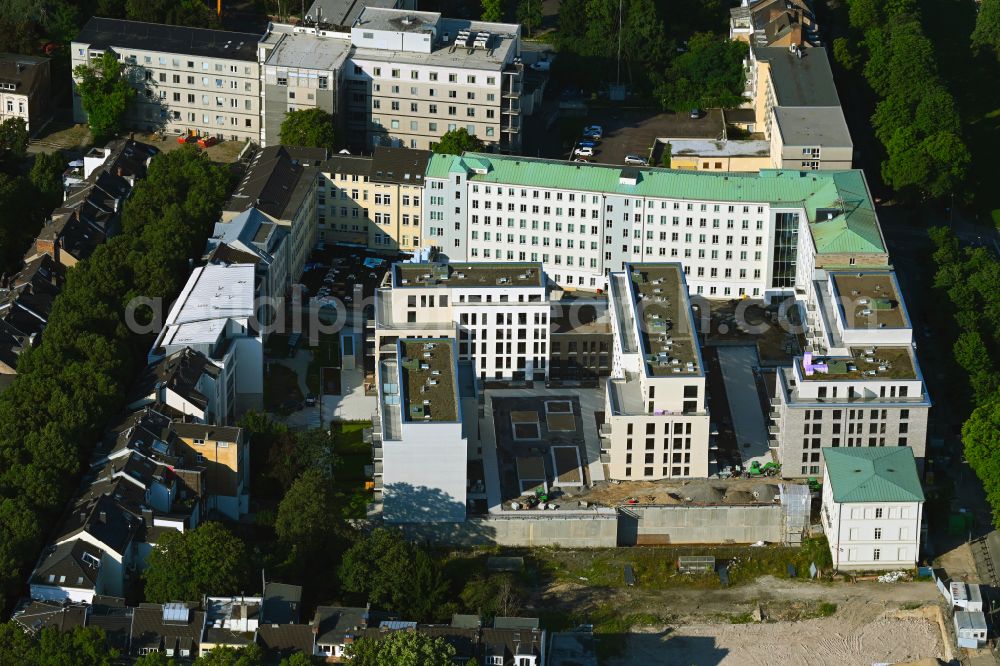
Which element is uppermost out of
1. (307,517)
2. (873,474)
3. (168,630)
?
(873,474)

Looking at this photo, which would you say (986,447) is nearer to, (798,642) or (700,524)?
(700,524)

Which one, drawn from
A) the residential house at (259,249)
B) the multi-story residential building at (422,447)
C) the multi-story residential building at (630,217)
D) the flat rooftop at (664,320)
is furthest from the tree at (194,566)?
the multi-story residential building at (630,217)

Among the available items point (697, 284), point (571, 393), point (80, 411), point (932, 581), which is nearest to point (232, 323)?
point (80, 411)

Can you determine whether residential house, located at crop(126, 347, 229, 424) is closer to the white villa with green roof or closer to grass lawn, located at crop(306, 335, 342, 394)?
grass lawn, located at crop(306, 335, 342, 394)

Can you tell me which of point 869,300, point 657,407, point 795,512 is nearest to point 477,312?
point 657,407

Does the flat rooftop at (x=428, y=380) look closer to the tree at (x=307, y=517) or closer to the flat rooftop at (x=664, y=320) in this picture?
the tree at (x=307, y=517)

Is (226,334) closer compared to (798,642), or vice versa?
(798,642)
